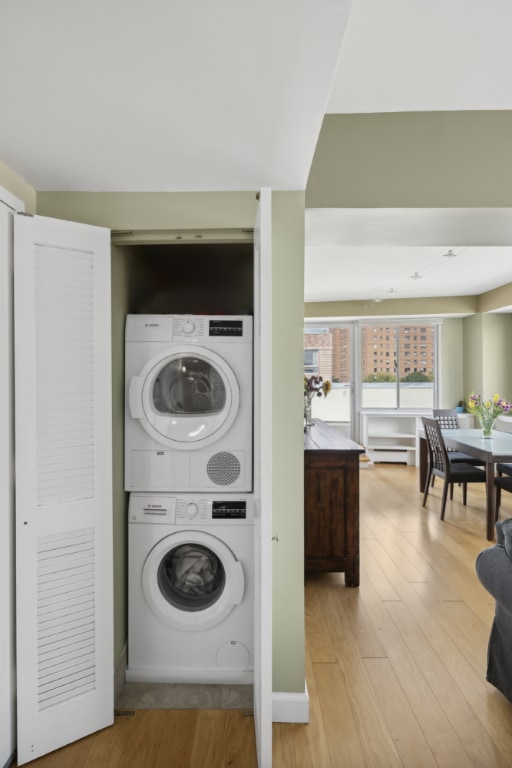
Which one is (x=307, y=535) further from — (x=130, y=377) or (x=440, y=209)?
(x=440, y=209)

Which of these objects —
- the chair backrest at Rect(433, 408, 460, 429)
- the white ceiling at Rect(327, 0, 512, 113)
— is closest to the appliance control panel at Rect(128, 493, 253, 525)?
the white ceiling at Rect(327, 0, 512, 113)

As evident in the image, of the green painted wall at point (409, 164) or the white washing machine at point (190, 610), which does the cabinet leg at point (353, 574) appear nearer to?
the white washing machine at point (190, 610)

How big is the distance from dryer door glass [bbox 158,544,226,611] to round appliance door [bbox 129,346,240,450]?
56 cm

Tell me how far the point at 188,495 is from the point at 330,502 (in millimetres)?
1264

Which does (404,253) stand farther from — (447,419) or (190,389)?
(190,389)

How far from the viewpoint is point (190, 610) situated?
2264 millimetres

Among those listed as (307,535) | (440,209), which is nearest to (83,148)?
(440,209)

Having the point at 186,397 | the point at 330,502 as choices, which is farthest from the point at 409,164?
the point at 330,502

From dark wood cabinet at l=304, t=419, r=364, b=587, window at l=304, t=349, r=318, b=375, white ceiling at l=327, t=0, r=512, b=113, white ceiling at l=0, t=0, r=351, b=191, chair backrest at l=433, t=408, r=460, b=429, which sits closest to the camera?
white ceiling at l=0, t=0, r=351, b=191

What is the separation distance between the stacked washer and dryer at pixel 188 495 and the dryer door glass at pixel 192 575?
0.22ft

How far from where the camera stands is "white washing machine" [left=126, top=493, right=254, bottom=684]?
2.22 meters

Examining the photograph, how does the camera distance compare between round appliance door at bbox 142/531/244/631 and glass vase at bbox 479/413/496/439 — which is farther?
glass vase at bbox 479/413/496/439

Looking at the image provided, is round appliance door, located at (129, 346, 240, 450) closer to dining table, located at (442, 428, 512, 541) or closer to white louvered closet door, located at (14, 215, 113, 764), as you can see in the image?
white louvered closet door, located at (14, 215, 113, 764)

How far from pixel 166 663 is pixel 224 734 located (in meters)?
0.43
